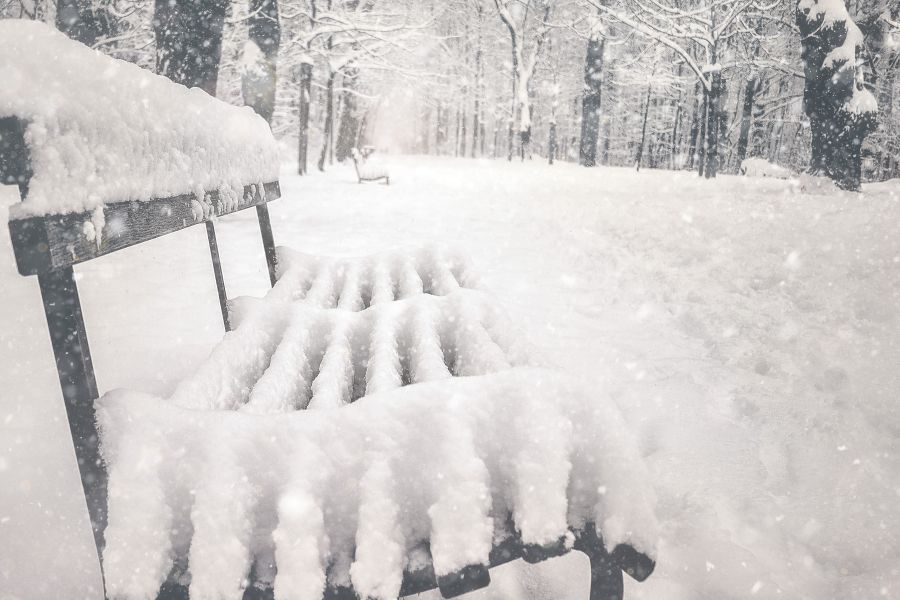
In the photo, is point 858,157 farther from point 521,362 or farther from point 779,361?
point 521,362

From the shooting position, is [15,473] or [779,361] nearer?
[15,473]

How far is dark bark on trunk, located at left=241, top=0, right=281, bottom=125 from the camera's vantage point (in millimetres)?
6895

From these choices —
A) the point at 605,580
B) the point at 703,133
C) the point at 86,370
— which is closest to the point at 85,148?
the point at 86,370

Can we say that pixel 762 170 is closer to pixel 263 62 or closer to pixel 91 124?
pixel 263 62

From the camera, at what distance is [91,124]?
0.81 m

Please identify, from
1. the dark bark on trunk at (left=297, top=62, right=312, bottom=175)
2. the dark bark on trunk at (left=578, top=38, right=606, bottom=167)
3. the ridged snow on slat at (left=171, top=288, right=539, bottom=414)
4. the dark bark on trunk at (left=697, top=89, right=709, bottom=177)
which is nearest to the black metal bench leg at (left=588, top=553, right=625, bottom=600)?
the ridged snow on slat at (left=171, top=288, right=539, bottom=414)

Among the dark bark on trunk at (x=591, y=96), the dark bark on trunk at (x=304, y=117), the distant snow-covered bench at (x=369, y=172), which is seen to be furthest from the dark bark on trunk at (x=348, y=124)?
the dark bark on trunk at (x=591, y=96)

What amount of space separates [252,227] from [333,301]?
566cm

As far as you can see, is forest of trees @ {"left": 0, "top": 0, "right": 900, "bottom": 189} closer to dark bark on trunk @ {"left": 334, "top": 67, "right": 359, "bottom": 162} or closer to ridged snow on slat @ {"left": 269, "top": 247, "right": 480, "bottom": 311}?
dark bark on trunk @ {"left": 334, "top": 67, "right": 359, "bottom": 162}

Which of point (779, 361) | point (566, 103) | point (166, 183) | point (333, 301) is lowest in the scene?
point (779, 361)

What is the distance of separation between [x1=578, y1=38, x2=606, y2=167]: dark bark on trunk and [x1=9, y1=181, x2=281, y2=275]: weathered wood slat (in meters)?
17.4

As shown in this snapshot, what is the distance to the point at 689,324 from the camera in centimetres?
335

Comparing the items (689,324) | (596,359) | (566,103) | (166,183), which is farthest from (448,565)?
(566,103)

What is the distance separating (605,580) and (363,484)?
53 centimetres
